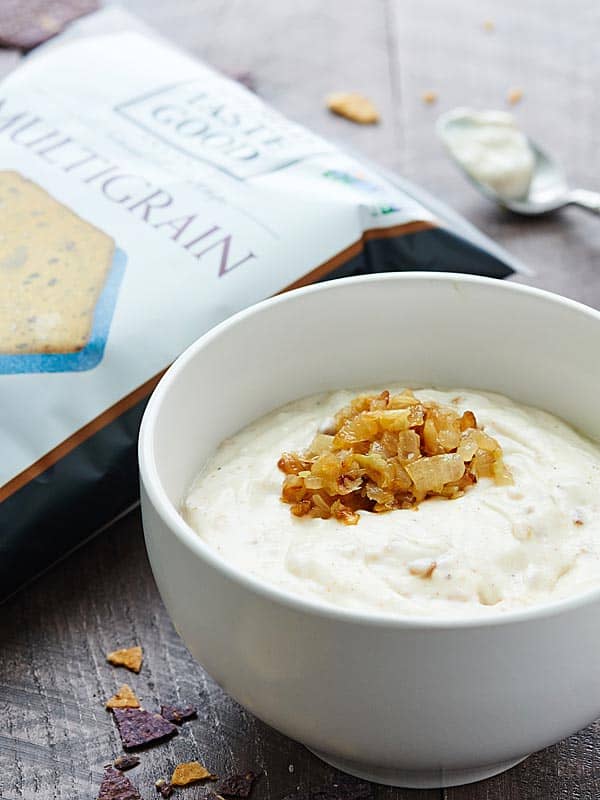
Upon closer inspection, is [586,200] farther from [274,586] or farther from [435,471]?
[274,586]

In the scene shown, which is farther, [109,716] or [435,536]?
[109,716]

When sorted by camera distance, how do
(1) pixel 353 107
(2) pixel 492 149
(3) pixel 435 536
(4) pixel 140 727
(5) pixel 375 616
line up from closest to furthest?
(5) pixel 375 616, (3) pixel 435 536, (4) pixel 140 727, (2) pixel 492 149, (1) pixel 353 107

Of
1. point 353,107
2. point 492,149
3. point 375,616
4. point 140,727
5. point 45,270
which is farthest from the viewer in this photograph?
point 353,107

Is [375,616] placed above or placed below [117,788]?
above

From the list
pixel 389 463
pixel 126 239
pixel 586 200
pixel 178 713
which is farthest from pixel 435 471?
pixel 586 200

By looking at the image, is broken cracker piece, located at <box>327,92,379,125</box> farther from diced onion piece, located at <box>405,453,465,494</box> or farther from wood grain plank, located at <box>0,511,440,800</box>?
diced onion piece, located at <box>405,453,465,494</box>

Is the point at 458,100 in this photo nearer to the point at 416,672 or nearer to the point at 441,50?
the point at 441,50

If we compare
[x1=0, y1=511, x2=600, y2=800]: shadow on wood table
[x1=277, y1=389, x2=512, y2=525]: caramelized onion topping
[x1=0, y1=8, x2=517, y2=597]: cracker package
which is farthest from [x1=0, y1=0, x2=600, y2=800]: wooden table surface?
[x1=277, y1=389, x2=512, y2=525]: caramelized onion topping
